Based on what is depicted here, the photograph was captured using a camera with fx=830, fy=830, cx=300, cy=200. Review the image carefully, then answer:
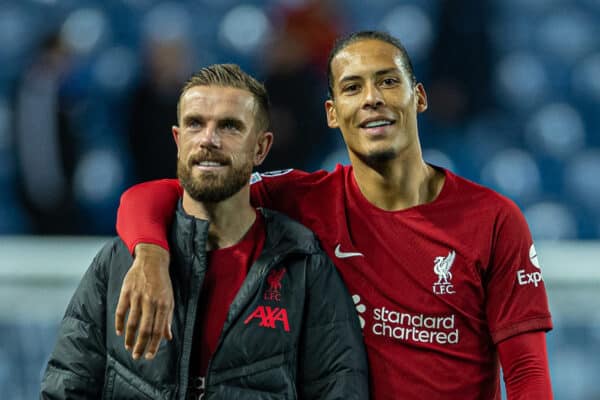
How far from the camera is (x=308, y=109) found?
3379 millimetres

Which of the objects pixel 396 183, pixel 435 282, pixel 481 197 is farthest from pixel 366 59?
pixel 435 282

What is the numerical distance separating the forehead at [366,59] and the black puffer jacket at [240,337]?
0.38m

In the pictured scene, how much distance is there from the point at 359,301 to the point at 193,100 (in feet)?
1.72

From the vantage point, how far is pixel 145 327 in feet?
4.59

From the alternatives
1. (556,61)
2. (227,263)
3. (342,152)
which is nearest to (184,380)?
(227,263)

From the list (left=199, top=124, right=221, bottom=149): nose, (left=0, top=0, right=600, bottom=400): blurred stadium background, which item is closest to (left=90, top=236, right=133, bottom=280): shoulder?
(left=199, top=124, right=221, bottom=149): nose

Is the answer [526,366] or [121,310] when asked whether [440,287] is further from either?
[121,310]

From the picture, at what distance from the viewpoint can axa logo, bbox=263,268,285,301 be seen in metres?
1.56

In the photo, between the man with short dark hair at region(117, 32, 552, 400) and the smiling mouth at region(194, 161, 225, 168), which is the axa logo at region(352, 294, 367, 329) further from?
the smiling mouth at region(194, 161, 225, 168)

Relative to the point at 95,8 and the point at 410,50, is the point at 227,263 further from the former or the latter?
the point at 95,8

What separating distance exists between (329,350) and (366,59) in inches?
24.1

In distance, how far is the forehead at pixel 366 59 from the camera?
1.74 meters

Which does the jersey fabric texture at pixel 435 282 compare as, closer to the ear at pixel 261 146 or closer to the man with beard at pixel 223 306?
the man with beard at pixel 223 306

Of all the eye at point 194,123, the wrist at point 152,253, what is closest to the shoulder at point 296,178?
the eye at point 194,123
